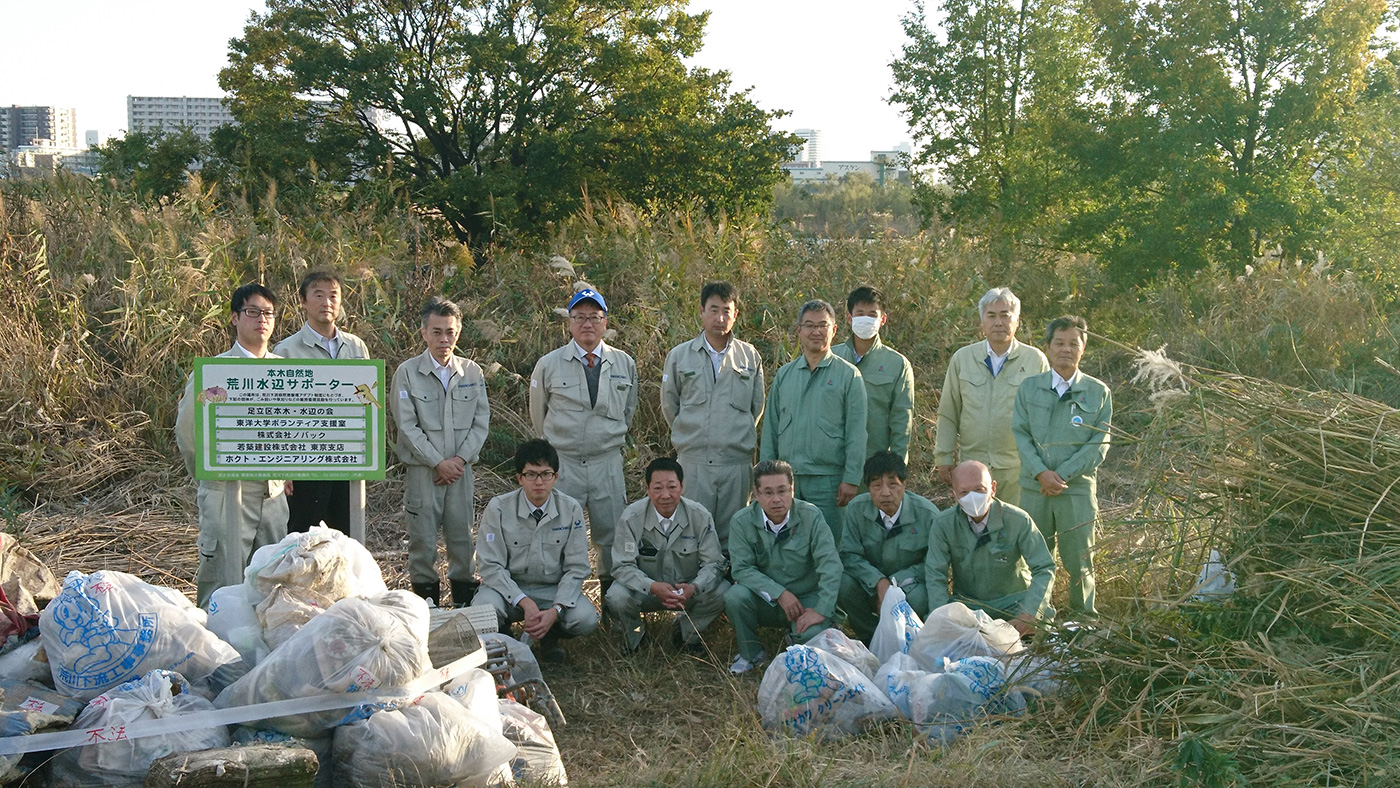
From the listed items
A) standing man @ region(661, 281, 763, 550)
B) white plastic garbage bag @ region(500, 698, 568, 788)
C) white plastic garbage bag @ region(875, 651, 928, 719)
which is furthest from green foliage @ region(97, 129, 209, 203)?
white plastic garbage bag @ region(875, 651, 928, 719)

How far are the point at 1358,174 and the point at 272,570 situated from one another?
33.1ft

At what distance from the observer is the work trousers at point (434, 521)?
18.7ft

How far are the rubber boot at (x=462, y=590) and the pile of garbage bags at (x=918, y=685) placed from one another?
6.98 feet

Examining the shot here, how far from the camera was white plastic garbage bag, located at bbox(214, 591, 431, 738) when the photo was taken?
→ 3527 mm

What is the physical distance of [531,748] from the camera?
151 inches

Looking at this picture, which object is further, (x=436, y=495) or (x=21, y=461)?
(x=21, y=461)

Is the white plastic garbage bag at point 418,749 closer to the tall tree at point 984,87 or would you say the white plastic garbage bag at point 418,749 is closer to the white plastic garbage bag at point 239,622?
the white plastic garbage bag at point 239,622

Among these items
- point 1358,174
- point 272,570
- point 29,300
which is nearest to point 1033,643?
point 272,570

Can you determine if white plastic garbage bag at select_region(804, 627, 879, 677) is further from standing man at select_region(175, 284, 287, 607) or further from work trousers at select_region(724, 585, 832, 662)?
standing man at select_region(175, 284, 287, 607)

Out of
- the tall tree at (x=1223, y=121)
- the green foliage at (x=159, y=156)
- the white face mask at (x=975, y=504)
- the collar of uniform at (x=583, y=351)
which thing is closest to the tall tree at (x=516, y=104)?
the green foliage at (x=159, y=156)

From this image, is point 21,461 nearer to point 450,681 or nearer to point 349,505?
point 349,505

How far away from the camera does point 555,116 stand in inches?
543

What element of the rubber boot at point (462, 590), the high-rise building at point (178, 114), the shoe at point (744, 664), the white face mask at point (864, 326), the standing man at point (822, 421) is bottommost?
the shoe at point (744, 664)

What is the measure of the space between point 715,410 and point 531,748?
237cm
